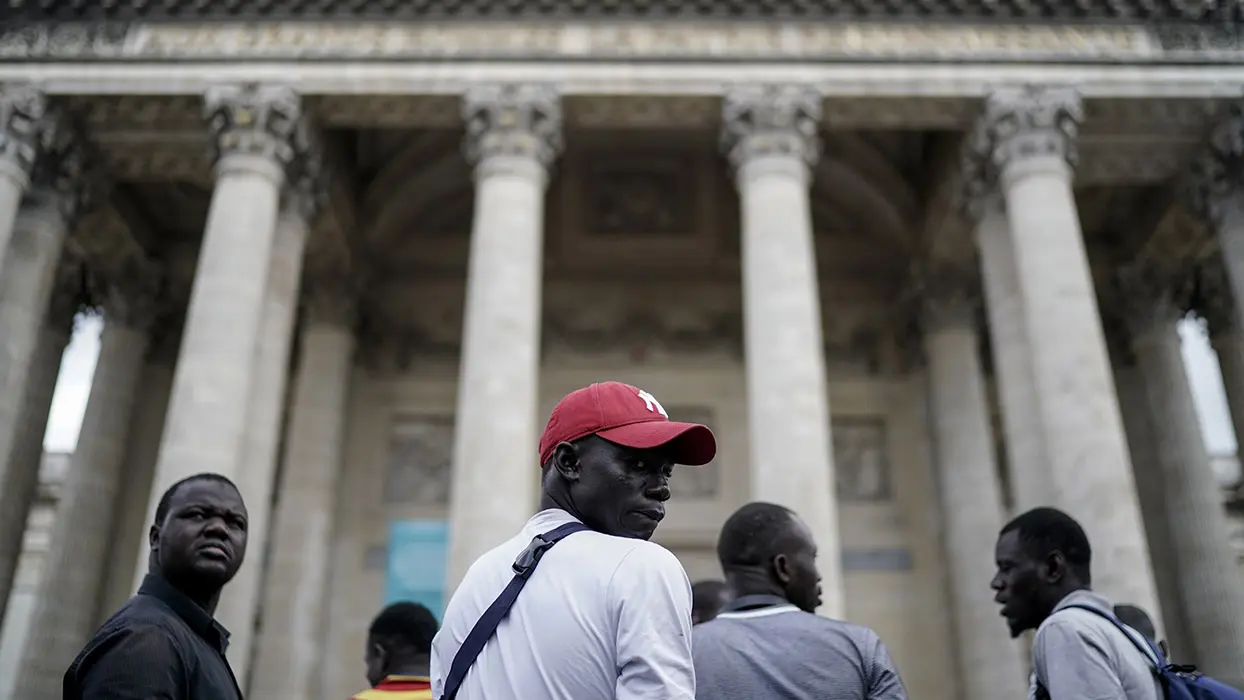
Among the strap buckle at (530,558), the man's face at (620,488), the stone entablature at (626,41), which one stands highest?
the stone entablature at (626,41)

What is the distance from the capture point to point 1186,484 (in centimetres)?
1767

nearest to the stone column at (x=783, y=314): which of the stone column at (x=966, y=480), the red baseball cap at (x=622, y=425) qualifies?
the stone column at (x=966, y=480)

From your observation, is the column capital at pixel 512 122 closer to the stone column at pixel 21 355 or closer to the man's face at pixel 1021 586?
the stone column at pixel 21 355

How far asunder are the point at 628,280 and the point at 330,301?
585cm

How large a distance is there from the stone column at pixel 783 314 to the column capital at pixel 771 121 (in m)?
0.01

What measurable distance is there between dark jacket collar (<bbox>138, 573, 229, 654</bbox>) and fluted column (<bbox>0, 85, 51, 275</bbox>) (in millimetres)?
12559

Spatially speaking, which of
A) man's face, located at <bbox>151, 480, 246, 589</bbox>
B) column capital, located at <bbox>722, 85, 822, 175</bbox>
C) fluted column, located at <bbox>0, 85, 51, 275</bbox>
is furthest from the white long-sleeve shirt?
fluted column, located at <bbox>0, 85, 51, 275</bbox>

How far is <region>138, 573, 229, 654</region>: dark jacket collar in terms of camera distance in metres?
3.76

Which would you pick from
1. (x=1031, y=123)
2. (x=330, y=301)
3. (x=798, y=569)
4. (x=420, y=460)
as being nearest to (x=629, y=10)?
(x=1031, y=123)

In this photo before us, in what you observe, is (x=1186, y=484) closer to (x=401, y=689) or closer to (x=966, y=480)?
(x=966, y=480)

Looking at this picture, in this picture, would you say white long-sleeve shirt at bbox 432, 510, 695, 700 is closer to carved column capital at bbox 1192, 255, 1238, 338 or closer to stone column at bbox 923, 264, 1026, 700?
stone column at bbox 923, 264, 1026, 700

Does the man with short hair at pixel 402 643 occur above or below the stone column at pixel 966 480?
below

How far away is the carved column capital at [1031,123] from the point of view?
47.6ft

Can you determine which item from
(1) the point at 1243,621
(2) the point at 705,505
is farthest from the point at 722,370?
(1) the point at 1243,621
